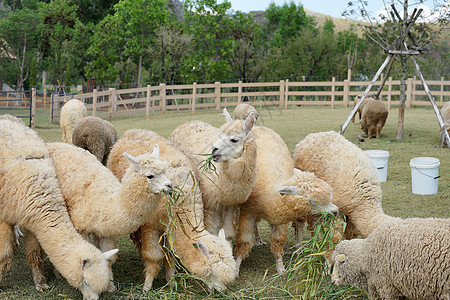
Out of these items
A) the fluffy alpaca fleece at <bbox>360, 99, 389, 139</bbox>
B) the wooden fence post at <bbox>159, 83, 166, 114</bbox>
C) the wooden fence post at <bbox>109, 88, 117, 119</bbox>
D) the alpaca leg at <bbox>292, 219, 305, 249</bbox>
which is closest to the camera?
the alpaca leg at <bbox>292, 219, 305, 249</bbox>

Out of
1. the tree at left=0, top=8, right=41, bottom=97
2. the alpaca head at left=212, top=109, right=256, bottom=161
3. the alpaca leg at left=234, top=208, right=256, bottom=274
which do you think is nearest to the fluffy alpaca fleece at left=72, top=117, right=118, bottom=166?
the alpaca leg at left=234, top=208, right=256, bottom=274

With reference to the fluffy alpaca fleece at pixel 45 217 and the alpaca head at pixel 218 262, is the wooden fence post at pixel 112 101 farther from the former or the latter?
the alpaca head at pixel 218 262

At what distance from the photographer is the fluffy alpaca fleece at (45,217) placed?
178 inches

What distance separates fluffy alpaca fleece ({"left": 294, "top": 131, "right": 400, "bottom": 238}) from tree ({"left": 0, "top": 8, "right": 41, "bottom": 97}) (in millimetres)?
29718

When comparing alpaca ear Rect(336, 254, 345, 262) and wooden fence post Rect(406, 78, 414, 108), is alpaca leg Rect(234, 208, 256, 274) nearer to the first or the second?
alpaca ear Rect(336, 254, 345, 262)

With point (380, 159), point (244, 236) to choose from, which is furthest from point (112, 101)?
point (244, 236)

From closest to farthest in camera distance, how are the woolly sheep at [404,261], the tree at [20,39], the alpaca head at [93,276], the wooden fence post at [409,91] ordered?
the woolly sheep at [404,261], the alpaca head at [93,276], the wooden fence post at [409,91], the tree at [20,39]

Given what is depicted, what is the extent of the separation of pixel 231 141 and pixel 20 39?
32.5 m

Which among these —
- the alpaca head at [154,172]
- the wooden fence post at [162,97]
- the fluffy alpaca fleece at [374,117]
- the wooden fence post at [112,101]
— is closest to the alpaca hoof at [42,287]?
the alpaca head at [154,172]

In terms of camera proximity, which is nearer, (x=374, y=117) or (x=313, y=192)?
(x=313, y=192)

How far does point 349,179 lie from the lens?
18.7 feet

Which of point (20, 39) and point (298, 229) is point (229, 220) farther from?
point (20, 39)

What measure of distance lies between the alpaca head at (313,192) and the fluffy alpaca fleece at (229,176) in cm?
39

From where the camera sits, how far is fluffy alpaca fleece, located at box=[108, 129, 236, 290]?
464 cm
